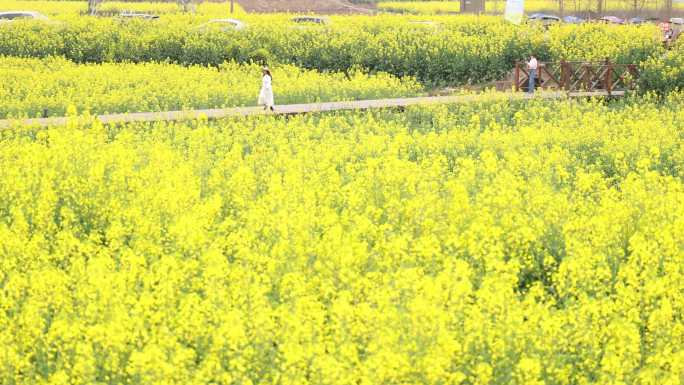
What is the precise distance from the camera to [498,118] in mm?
24281

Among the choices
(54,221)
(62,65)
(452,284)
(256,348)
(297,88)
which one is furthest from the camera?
(62,65)

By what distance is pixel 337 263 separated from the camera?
11.4 meters

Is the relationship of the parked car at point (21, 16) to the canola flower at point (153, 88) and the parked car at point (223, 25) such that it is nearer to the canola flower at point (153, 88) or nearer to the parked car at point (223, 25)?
the parked car at point (223, 25)

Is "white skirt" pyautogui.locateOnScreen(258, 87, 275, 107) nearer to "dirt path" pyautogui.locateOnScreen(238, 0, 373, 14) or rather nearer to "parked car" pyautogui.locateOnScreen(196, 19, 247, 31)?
"parked car" pyautogui.locateOnScreen(196, 19, 247, 31)

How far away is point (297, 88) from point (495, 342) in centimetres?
1931

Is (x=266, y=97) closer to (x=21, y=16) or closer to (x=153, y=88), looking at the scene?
(x=153, y=88)

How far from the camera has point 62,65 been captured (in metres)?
33.7

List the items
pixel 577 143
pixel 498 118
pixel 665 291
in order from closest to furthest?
1. pixel 665 291
2. pixel 577 143
3. pixel 498 118

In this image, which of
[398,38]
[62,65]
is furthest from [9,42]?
[398,38]

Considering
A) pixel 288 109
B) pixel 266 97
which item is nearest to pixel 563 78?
pixel 288 109

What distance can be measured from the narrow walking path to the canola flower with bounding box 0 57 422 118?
1.06 metres

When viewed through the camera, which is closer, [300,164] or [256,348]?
[256,348]

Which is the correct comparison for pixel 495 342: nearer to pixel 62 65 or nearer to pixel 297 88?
pixel 297 88

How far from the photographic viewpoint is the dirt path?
70.9 metres
